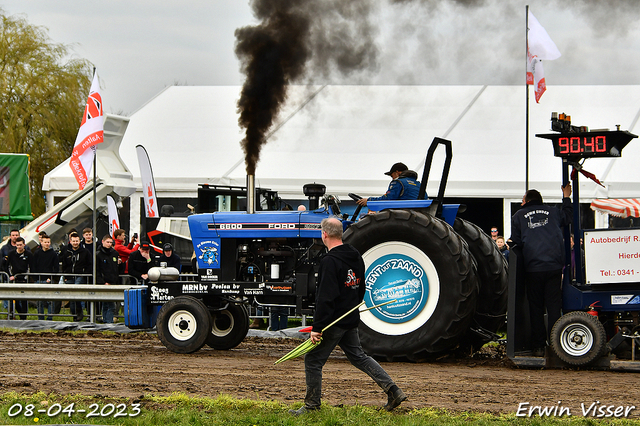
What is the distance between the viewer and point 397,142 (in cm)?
1880

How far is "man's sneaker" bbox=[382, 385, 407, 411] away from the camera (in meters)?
5.66

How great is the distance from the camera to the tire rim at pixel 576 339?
7898 mm

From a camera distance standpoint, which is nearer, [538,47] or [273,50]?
[273,50]

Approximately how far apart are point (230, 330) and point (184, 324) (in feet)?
2.39

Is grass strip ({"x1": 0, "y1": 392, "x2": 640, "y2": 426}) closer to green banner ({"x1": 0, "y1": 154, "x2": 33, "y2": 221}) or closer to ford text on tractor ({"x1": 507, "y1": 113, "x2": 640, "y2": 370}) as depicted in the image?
ford text on tractor ({"x1": 507, "y1": 113, "x2": 640, "y2": 370})

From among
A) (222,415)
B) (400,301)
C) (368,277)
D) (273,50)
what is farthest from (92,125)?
(222,415)

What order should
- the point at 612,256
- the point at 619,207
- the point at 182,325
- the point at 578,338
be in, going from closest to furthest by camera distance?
the point at 578,338 → the point at 612,256 → the point at 182,325 → the point at 619,207

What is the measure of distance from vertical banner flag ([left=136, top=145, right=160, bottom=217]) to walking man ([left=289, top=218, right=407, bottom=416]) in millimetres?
11359

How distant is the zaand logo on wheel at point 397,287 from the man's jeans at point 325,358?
2613mm

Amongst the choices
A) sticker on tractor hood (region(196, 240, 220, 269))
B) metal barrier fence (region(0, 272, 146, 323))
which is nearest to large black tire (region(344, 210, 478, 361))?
sticker on tractor hood (region(196, 240, 220, 269))

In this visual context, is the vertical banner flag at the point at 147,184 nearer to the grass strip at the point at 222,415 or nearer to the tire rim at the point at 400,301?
the tire rim at the point at 400,301

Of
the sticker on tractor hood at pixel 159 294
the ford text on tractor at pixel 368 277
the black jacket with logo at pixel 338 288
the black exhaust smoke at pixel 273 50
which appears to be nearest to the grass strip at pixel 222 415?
the black jacket with logo at pixel 338 288

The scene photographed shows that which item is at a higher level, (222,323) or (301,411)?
(222,323)

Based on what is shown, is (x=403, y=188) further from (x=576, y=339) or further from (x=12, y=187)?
(x=12, y=187)
